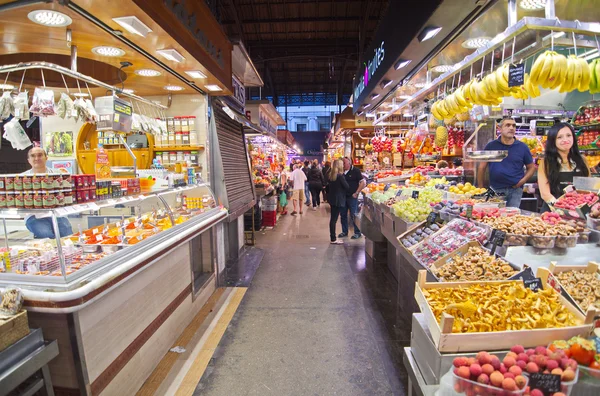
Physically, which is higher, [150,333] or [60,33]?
[60,33]

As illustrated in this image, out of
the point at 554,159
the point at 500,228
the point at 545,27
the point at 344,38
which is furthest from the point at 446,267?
the point at 344,38

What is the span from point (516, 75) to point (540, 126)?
21.8ft

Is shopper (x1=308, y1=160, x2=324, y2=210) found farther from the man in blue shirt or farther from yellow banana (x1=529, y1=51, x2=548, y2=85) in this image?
yellow banana (x1=529, y1=51, x2=548, y2=85)

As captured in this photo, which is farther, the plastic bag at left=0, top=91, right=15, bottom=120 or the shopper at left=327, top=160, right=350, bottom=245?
the shopper at left=327, top=160, right=350, bottom=245

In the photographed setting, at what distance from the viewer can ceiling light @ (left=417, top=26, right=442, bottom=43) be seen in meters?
3.61

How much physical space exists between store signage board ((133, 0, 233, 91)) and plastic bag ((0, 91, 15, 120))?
1193 millimetres

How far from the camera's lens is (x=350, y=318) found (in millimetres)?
3875

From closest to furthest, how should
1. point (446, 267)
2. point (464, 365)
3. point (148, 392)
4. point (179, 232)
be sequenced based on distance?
1. point (464, 365)
2. point (446, 267)
3. point (148, 392)
4. point (179, 232)

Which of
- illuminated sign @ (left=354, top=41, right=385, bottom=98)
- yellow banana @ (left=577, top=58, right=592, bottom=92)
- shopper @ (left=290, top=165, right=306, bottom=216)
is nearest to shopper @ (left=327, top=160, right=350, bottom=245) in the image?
illuminated sign @ (left=354, top=41, right=385, bottom=98)

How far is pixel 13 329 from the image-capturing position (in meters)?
1.78

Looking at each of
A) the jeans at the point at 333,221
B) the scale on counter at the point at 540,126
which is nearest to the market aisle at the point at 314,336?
the jeans at the point at 333,221

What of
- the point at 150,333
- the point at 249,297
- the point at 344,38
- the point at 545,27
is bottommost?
the point at 249,297

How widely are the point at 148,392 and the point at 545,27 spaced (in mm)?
4199

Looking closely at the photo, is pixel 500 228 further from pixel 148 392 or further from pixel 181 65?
pixel 181 65
